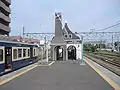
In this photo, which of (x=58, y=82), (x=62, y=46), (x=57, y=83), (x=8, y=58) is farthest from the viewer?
(x=62, y=46)

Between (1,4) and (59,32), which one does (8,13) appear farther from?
(59,32)

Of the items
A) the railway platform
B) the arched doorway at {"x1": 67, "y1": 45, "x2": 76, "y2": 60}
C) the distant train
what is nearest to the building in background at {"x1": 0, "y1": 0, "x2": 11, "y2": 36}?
the arched doorway at {"x1": 67, "y1": 45, "x2": 76, "y2": 60}

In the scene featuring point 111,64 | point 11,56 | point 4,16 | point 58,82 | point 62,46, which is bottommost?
point 111,64

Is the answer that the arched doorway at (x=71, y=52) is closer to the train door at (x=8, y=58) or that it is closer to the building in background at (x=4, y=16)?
the building in background at (x=4, y=16)

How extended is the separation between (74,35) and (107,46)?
3416 inches

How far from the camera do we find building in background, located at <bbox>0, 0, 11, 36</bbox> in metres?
65.6

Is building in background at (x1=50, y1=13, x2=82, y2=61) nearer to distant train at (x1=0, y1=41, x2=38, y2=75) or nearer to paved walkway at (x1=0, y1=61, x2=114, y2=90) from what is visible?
distant train at (x1=0, y1=41, x2=38, y2=75)

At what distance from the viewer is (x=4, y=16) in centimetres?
6775

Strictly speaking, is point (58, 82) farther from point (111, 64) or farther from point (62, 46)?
point (62, 46)

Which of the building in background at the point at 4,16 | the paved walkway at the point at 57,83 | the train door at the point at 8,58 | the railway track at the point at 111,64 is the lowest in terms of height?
the railway track at the point at 111,64

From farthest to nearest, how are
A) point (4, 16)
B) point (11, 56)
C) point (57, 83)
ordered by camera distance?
point (4, 16) < point (11, 56) < point (57, 83)

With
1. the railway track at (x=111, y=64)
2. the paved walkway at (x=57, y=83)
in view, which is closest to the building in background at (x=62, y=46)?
the railway track at (x=111, y=64)

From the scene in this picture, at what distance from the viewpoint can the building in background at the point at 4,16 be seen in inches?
2584

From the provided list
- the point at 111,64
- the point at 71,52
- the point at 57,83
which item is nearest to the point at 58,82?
the point at 57,83
